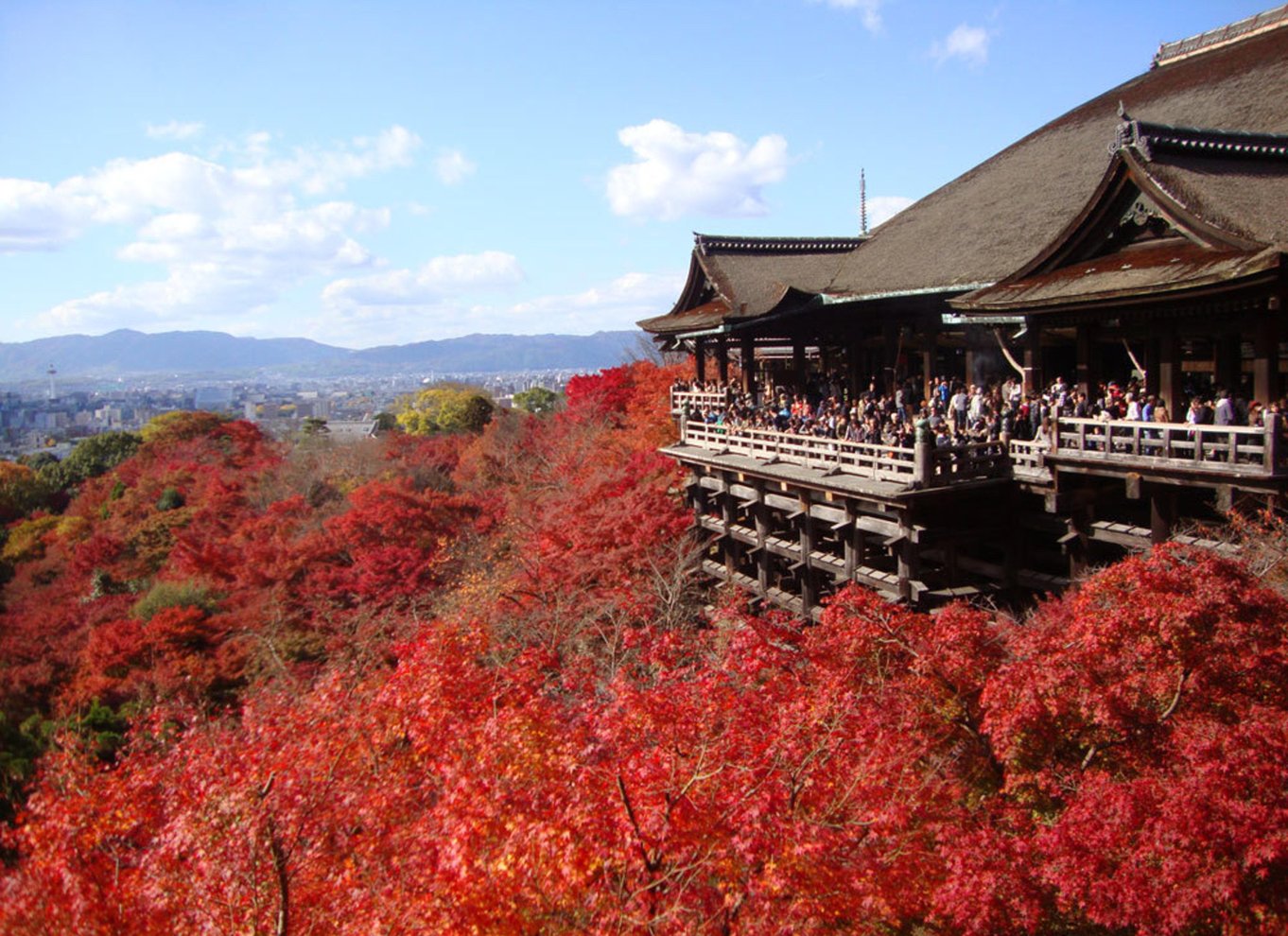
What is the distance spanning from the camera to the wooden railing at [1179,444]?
35.1ft

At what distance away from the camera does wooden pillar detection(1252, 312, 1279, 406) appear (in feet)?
37.5

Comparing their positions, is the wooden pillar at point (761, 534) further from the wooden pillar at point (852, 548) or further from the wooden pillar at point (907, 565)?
the wooden pillar at point (907, 565)

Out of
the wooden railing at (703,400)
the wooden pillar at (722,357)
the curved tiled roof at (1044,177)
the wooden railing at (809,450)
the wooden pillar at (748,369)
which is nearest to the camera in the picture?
the wooden railing at (809,450)

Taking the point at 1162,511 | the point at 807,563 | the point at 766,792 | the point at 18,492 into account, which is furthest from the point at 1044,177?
the point at 18,492

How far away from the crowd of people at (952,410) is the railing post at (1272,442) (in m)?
0.21

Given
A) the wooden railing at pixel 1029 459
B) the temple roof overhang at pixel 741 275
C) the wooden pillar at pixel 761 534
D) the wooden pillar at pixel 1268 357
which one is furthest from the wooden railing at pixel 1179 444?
the temple roof overhang at pixel 741 275

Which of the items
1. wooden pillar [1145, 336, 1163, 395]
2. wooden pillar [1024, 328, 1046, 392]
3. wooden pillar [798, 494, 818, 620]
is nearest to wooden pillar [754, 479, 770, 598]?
wooden pillar [798, 494, 818, 620]

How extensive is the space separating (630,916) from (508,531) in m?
21.7

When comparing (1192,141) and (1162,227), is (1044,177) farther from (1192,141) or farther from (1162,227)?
(1162,227)

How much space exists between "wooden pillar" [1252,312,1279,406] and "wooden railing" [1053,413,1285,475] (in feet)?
1.85

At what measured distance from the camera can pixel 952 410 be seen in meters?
16.3

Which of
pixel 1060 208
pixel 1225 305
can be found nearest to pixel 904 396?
pixel 1060 208

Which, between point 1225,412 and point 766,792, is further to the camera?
point 1225,412

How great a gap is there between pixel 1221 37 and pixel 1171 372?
50.1ft
